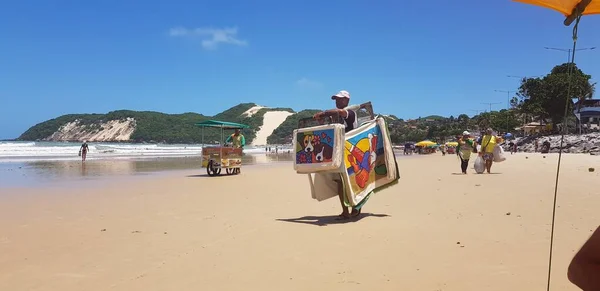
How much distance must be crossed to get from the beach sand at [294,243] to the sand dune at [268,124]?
11180cm

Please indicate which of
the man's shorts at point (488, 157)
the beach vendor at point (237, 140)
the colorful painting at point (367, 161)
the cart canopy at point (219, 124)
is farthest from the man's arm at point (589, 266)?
the beach vendor at point (237, 140)

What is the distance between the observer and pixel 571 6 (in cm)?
221

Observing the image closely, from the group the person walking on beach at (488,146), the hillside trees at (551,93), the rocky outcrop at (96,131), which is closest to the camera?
the person walking on beach at (488,146)

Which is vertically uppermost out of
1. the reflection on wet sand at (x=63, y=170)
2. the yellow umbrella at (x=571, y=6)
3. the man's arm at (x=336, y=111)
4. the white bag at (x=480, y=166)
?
the yellow umbrella at (x=571, y=6)

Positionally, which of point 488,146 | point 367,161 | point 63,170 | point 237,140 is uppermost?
point 237,140

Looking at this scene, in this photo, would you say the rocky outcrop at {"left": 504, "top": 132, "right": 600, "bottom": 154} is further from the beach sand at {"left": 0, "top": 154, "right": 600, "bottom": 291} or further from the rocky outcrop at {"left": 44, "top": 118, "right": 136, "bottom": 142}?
the rocky outcrop at {"left": 44, "top": 118, "right": 136, "bottom": 142}

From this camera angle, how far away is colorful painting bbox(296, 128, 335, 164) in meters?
6.23

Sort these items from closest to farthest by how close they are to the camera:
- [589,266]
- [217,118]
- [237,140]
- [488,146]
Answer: [589,266] → [488,146] → [237,140] → [217,118]

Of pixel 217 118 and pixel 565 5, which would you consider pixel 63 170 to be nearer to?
pixel 565 5

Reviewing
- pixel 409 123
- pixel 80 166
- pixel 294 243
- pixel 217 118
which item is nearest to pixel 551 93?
pixel 80 166

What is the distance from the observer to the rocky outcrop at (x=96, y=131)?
447ft

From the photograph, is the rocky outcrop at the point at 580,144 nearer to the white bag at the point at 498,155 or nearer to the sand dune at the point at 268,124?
the white bag at the point at 498,155

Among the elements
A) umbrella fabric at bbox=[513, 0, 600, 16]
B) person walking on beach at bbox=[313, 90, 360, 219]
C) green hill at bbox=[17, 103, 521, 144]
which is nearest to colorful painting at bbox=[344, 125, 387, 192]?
person walking on beach at bbox=[313, 90, 360, 219]

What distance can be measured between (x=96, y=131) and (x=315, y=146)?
492 feet
